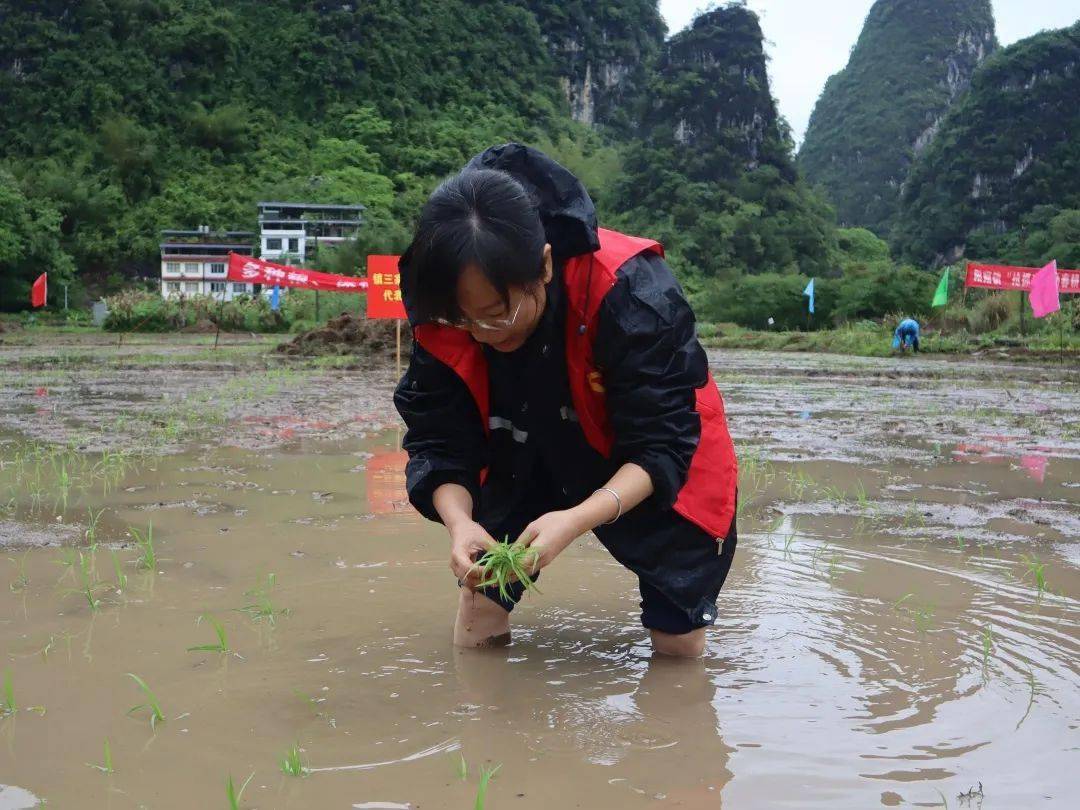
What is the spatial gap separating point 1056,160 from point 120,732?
194 ft

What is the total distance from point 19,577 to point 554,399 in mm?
1632

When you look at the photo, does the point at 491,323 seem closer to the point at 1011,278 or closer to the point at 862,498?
the point at 862,498

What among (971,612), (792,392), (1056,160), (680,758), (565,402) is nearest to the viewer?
(680,758)

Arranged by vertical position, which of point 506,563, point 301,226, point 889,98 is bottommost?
point 506,563

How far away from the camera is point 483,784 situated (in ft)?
4.84

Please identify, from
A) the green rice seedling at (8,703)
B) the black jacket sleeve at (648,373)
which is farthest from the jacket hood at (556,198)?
the green rice seedling at (8,703)

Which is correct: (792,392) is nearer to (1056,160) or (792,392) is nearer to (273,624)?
(273,624)

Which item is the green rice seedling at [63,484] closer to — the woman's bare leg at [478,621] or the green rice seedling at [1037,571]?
the woman's bare leg at [478,621]

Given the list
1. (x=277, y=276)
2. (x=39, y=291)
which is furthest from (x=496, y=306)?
(x=39, y=291)

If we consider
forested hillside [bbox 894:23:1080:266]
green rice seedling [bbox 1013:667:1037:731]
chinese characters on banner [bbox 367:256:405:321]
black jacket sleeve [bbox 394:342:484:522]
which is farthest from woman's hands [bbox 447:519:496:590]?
forested hillside [bbox 894:23:1080:266]

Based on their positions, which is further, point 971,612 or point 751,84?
point 751,84

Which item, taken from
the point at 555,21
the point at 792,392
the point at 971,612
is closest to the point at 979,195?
the point at 555,21

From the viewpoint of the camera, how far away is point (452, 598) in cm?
272

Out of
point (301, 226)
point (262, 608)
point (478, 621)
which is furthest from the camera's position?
point (301, 226)
